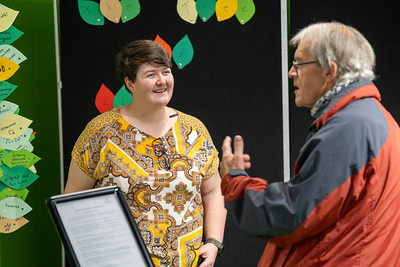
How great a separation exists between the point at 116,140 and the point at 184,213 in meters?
0.45

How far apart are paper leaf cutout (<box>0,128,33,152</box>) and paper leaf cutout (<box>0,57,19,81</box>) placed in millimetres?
285

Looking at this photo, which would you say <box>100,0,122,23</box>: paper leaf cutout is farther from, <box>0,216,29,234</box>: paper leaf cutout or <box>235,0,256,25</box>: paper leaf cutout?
<box>0,216,29,234</box>: paper leaf cutout

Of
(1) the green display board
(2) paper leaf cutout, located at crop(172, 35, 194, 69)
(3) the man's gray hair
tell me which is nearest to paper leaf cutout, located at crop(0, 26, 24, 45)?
(1) the green display board

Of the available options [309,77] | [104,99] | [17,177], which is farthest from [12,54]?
[309,77]

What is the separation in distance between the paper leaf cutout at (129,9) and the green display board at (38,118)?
14.3 inches

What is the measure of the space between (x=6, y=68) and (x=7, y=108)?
0.20 metres

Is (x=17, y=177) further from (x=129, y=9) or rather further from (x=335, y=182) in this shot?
(x=335, y=182)

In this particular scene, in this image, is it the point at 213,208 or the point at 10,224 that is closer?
the point at 213,208

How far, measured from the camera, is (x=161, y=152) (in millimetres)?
2609

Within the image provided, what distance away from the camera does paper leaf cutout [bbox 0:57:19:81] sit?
280 centimetres

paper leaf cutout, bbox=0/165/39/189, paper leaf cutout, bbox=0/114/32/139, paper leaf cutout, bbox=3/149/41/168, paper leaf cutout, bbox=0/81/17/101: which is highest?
paper leaf cutout, bbox=0/81/17/101

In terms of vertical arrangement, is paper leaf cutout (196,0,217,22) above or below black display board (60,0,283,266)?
above

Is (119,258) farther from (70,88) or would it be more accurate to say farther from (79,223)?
(70,88)

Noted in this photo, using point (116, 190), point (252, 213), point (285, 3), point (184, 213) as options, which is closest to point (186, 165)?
point (184, 213)
